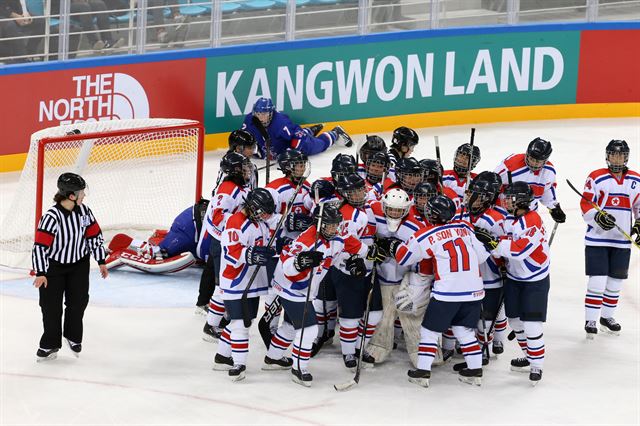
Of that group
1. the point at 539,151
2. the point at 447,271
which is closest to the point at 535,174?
the point at 539,151

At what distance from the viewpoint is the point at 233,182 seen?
9055 millimetres

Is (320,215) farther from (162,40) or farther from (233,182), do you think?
(162,40)

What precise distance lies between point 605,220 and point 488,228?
1.04 metres

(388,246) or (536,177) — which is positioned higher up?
(536,177)

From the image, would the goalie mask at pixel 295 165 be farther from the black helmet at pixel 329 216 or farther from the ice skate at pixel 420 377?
the ice skate at pixel 420 377

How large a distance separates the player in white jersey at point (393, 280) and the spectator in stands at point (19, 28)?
5728 millimetres

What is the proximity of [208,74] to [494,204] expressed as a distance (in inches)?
240

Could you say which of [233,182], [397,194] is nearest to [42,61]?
[233,182]

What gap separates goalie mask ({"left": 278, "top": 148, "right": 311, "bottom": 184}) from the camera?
8953 millimetres

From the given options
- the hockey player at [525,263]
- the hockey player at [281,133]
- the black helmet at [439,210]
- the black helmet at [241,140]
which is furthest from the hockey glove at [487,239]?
the hockey player at [281,133]

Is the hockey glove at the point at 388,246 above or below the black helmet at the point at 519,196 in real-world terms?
below

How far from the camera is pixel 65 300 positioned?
8516mm

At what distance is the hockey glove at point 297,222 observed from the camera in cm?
881

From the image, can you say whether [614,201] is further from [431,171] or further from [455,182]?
[431,171]
